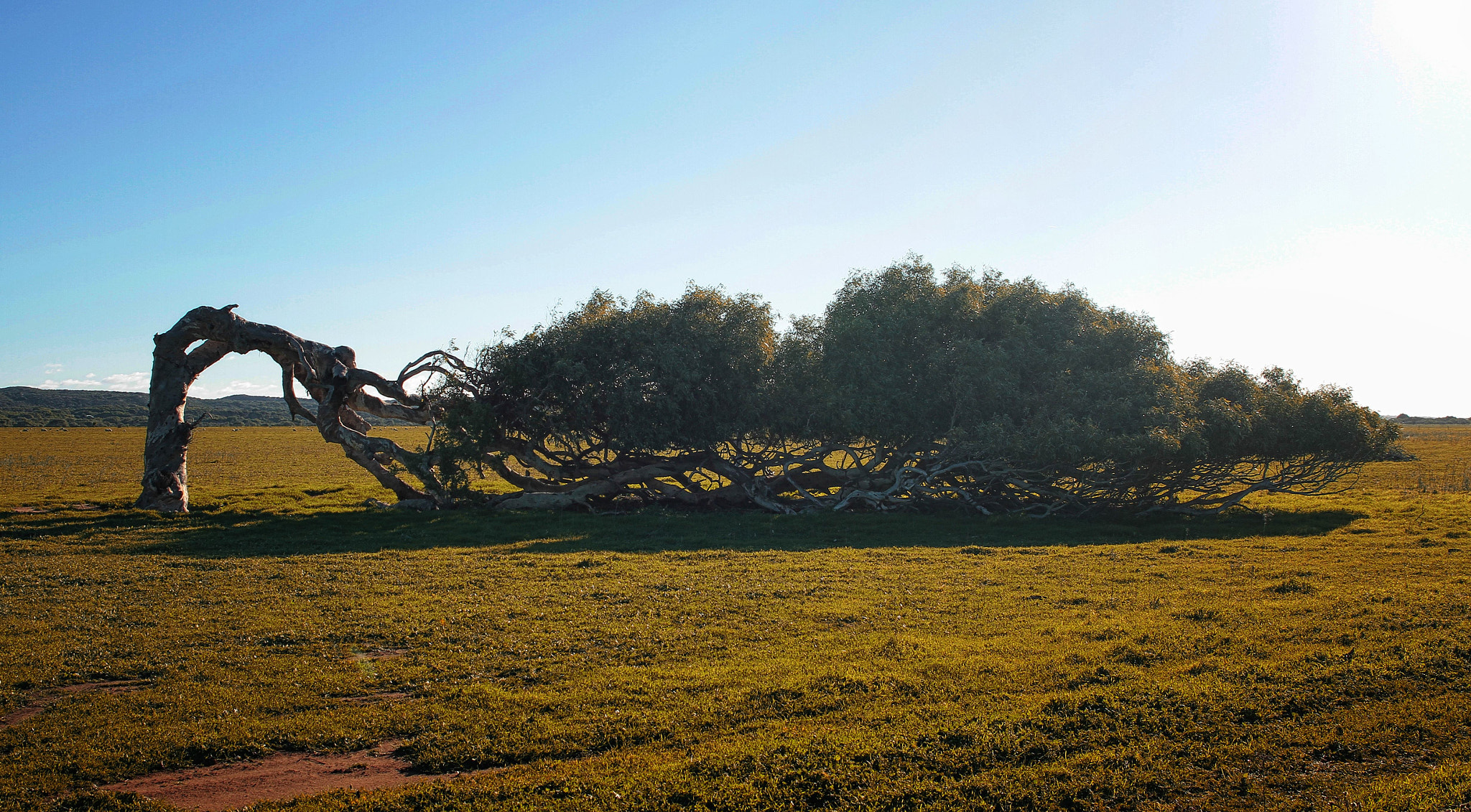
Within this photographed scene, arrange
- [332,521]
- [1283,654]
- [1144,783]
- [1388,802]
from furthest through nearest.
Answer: [332,521] < [1283,654] < [1144,783] < [1388,802]

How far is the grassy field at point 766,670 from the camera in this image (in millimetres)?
8023

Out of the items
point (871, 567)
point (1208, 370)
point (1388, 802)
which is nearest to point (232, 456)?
point (871, 567)

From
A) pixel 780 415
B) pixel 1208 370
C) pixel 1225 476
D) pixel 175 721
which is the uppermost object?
pixel 1208 370

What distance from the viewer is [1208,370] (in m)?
33.0

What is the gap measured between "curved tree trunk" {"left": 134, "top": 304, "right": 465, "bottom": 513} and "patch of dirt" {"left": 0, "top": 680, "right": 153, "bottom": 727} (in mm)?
21477

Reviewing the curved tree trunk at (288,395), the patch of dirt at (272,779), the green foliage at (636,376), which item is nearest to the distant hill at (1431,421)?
the green foliage at (636,376)

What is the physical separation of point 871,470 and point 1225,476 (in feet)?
46.7

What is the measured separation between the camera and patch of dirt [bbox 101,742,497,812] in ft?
26.2

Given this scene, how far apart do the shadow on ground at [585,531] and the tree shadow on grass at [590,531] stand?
59 mm

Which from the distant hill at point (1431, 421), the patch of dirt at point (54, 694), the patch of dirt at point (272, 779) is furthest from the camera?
the distant hill at point (1431, 421)

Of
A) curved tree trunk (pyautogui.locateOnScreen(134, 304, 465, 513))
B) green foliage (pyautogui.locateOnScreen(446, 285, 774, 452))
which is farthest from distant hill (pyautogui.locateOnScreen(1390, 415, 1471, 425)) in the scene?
curved tree trunk (pyautogui.locateOnScreen(134, 304, 465, 513))

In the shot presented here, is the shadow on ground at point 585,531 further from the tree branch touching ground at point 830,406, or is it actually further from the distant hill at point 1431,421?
the distant hill at point 1431,421

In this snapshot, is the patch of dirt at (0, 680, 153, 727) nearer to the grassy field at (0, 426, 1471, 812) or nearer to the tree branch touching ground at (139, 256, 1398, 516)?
the grassy field at (0, 426, 1471, 812)

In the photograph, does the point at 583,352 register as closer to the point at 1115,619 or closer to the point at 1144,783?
the point at 1115,619
